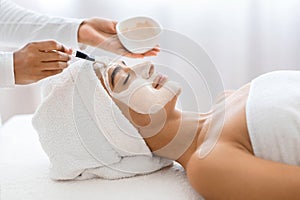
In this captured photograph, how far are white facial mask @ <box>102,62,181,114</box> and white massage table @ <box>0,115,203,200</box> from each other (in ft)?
0.62

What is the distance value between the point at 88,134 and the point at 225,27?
1.25m

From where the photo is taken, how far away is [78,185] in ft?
4.02

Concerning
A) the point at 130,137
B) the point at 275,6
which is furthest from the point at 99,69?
the point at 275,6

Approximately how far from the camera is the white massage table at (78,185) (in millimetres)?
1143

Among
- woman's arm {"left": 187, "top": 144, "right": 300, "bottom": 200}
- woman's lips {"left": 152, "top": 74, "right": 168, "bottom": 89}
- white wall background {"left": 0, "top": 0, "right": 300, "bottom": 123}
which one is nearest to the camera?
woman's arm {"left": 187, "top": 144, "right": 300, "bottom": 200}

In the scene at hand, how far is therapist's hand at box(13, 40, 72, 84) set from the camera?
120 centimetres

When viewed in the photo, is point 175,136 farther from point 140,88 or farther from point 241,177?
point 241,177

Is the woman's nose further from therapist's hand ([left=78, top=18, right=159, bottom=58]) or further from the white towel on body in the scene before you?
the white towel on body

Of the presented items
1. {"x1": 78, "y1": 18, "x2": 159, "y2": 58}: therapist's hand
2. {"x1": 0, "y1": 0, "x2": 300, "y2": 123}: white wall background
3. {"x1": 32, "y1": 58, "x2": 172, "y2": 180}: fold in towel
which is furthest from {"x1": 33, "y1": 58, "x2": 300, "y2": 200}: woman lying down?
{"x1": 0, "y1": 0, "x2": 300, "y2": 123}: white wall background

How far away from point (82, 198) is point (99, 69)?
36 centimetres

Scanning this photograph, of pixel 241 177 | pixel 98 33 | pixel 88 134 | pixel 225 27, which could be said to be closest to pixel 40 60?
pixel 88 134

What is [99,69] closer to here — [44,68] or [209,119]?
[44,68]

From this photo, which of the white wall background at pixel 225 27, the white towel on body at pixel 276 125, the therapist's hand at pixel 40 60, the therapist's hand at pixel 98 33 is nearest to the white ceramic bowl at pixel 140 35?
the therapist's hand at pixel 98 33

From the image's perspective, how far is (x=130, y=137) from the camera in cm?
123
